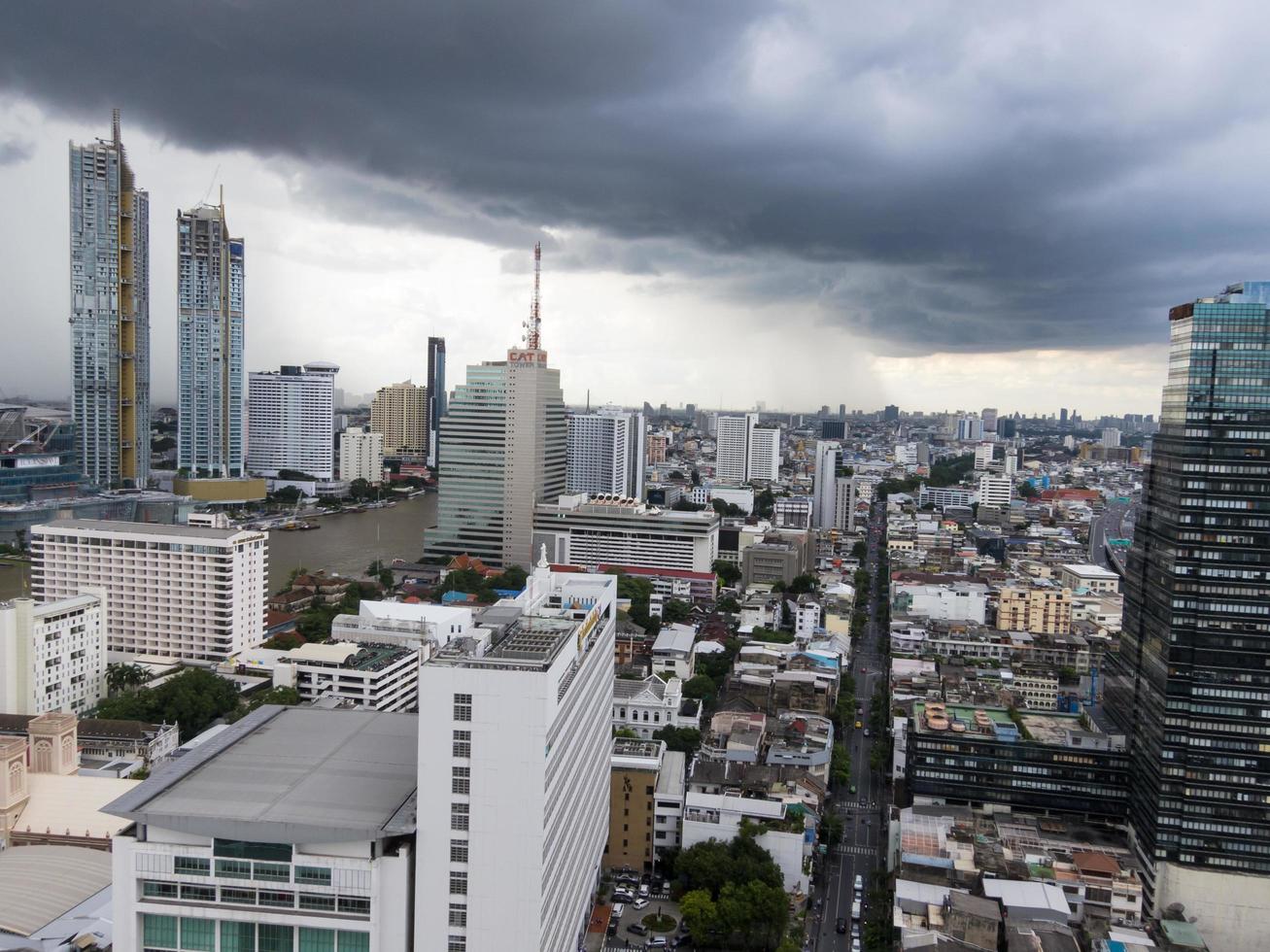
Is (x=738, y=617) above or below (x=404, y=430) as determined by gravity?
below

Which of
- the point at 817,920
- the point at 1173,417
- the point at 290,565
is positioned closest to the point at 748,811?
the point at 817,920

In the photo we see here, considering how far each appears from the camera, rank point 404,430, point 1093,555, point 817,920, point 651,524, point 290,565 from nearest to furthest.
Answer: point 817,920 → point 651,524 → point 290,565 → point 1093,555 → point 404,430

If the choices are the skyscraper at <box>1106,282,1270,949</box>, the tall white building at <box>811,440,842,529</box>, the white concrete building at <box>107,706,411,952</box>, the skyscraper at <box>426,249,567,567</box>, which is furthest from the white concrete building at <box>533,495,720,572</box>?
the white concrete building at <box>107,706,411,952</box>

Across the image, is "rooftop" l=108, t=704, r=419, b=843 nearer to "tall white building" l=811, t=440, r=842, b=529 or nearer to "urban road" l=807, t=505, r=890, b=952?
"urban road" l=807, t=505, r=890, b=952

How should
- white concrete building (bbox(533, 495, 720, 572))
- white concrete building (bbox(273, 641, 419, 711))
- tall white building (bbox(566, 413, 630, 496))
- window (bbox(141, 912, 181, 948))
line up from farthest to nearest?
tall white building (bbox(566, 413, 630, 496)) → white concrete building (bbox(533, 495, 720, 572)) → white concrete building (bbox(273, 641, 419, 711)) → window (bbox(141, 912, 181, 948))

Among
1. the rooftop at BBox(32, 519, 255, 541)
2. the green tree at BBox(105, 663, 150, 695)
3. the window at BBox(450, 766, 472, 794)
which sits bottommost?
the green tree at BBox(105, 663, 150, 695)

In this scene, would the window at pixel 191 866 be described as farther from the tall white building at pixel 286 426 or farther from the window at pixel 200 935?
the tall white building at pixel 286 426

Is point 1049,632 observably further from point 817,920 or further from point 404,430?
point 404,430
